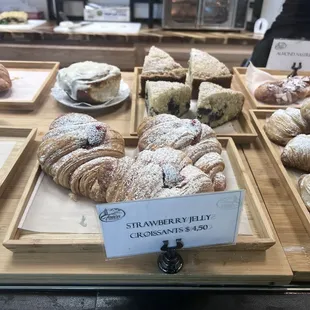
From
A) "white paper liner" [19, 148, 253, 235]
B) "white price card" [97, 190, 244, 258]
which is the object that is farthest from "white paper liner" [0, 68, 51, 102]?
"white price card" [97, 190, 244, 258]

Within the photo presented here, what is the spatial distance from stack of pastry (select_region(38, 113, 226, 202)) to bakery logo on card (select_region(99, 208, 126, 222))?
12cm

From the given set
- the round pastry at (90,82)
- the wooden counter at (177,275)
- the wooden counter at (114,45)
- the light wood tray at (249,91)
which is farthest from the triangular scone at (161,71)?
the wooden counter at (114,45)

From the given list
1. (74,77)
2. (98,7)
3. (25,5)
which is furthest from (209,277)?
(25,5)

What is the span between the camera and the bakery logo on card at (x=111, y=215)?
591mm

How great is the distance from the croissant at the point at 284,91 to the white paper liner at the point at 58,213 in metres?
0.60

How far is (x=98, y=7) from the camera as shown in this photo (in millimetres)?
2953

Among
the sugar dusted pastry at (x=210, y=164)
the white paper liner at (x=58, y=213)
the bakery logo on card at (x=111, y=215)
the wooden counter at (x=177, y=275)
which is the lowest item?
the wooden counter at (x=177, y=275)

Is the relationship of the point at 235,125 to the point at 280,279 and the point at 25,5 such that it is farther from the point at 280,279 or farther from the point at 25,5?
the point at 25,5

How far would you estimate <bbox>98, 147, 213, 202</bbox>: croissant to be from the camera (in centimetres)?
73

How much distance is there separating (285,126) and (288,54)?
1.94 ft

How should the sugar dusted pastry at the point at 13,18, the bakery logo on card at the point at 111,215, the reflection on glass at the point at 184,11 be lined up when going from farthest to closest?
the sugar dusted pastry at the point at 13,18
the reflection on glass at the point at 184,11
the bakery logo on card at the point at 111,215

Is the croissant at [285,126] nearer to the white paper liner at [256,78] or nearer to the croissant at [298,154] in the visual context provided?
the croissant at [298,154]

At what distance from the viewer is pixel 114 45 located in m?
2.77

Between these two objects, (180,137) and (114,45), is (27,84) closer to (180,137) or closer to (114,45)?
(180,137)
